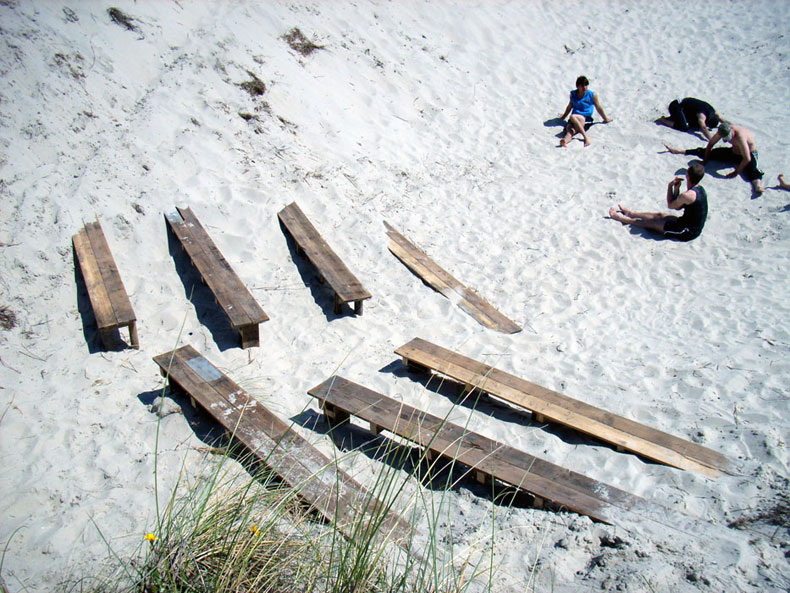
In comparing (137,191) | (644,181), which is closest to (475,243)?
(644,181)

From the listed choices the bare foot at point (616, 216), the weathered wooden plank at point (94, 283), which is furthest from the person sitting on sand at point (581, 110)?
the weathered wooden plank at point (94, 283)

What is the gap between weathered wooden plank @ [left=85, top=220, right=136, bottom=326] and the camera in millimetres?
4844

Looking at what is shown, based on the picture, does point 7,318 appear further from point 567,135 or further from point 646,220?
A: point 567,135

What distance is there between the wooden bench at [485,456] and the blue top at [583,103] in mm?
6741

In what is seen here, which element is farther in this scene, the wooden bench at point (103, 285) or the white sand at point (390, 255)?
the wooden bench at point (103, 285)

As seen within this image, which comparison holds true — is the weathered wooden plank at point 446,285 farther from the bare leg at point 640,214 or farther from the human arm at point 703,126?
the human arm at point 703,126

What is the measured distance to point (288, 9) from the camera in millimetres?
9578

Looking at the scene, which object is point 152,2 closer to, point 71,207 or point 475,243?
point 71,207

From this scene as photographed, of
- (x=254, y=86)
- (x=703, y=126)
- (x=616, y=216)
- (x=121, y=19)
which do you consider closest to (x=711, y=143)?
(x=703, y=126)

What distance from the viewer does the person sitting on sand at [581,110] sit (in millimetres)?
9188

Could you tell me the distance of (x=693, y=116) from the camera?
9.30 metres

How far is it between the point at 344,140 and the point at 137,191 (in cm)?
283

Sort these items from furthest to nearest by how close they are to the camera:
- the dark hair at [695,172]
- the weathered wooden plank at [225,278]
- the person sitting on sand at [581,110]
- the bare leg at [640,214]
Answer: the person sitting on sand at [581,110] < the bare leg at [640,214] < the dark hair at [695,172] < the weathered wooden plank at [225,278]

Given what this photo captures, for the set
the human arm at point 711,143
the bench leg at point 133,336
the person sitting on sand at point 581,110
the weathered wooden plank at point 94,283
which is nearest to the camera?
the weathered wooden plank at point 94,283
